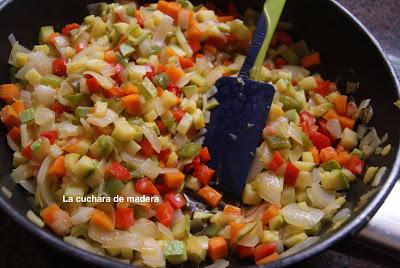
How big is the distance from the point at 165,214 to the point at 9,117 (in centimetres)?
57

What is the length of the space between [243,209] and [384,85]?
622mm

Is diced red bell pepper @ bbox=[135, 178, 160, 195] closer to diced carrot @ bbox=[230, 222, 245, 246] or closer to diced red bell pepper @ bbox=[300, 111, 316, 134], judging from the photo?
diced carrot @ bbox=[230, 222, 245, 246]

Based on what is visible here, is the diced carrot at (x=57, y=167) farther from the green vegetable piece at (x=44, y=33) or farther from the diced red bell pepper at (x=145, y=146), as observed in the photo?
the green vegetable piece at (x=44, y=33)

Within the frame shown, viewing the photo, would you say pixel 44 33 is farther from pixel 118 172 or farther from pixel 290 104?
pixel 290 104

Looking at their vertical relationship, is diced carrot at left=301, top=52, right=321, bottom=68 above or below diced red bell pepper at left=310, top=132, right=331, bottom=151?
above

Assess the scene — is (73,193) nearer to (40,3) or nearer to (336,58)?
(40,3)

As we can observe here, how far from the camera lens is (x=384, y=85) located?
5.40ft

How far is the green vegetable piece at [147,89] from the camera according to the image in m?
1.58

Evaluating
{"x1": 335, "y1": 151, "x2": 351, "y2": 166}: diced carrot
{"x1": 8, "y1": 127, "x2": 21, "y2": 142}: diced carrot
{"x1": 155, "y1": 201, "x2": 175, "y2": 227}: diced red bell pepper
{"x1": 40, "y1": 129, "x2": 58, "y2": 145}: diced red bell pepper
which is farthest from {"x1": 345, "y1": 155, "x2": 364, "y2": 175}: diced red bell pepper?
{"x1": 8, "y1": 127, "x2": 21, "y2": 142}: diced carrot

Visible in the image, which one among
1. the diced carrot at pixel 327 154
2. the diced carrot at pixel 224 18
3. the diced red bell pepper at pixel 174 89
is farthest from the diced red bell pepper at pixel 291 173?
the diced carrot at pixel 224 18

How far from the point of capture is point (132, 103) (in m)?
1.56

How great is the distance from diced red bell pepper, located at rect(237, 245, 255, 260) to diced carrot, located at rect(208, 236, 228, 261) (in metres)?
0.04

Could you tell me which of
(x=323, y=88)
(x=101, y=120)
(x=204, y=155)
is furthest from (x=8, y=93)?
(x=323, y=88)

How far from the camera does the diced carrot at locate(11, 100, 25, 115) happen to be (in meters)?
1.56
